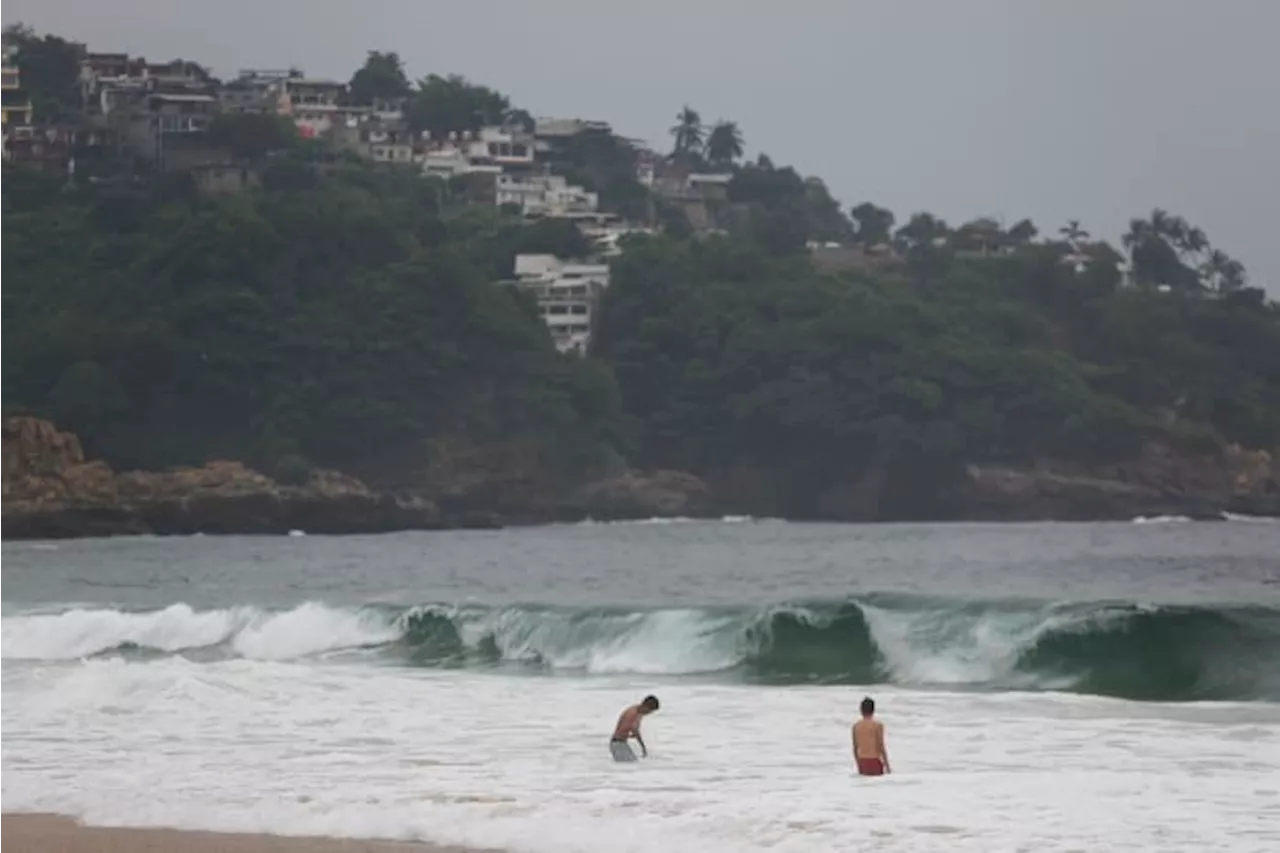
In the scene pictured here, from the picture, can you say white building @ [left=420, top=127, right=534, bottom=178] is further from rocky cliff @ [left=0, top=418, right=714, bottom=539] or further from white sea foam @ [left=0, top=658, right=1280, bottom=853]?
white sea foam @ [left=0, top=658, right=1280, bottom=853]

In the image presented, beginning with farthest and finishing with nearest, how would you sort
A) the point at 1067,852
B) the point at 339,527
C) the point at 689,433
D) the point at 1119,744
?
1. the point at 689,433
2. the point at 339,527
3. the point at 1119,744
4. the point at 1067,852

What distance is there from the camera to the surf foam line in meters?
25.4

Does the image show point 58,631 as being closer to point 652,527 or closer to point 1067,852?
point 1067,852

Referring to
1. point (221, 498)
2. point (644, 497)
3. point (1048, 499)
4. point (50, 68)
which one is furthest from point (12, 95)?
point (1048, 499)

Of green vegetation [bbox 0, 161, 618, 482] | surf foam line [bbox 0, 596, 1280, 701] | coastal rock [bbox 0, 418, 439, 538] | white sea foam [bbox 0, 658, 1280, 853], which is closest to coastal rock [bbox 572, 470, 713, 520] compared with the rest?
green vegetation [bbox 0, 161, 618, 482]

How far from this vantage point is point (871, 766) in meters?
16.2

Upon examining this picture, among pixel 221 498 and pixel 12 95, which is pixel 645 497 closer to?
pixel 221 498

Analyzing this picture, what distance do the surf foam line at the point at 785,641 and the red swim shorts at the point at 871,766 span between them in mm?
7785

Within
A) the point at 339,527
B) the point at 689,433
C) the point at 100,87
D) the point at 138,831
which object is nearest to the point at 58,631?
the point at 138,831

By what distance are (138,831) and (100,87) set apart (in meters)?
123

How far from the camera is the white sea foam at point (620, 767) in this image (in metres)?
14.1

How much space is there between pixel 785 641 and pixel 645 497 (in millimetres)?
63239

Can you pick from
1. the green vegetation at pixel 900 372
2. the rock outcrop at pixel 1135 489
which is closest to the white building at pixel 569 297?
the green vegetation at pixel 900 372

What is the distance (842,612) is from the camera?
28.6 meters
